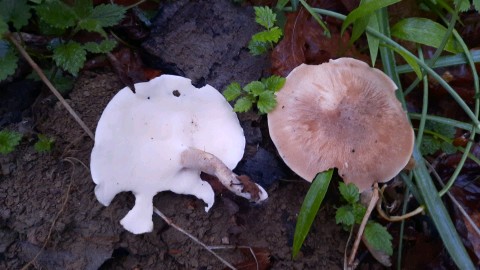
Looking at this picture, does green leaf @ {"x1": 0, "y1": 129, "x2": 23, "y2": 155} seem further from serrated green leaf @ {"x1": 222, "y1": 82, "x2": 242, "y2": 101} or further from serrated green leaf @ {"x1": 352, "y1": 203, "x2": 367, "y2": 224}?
serrated green leaf @ {"x1": 352, "y1": 203, "x2": 367, "y2": 224}

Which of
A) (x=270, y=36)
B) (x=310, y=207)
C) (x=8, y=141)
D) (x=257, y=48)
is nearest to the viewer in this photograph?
(x=8, y=141)

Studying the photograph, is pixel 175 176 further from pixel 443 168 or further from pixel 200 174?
pixel 443 168

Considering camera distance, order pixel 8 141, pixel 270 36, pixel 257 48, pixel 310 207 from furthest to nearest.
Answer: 1. pixel 257 48
2. pixel 270 36
3. pixel 310 207
4. pixel 8 141

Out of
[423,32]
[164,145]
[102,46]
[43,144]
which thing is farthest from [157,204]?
[423,32]

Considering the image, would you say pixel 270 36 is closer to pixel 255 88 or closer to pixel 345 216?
pixel 255 88

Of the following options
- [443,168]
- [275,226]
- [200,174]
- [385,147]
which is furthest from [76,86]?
[443,168]

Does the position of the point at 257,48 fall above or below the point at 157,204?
above

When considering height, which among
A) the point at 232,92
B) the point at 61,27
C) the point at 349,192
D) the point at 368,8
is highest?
the point at 368,8
